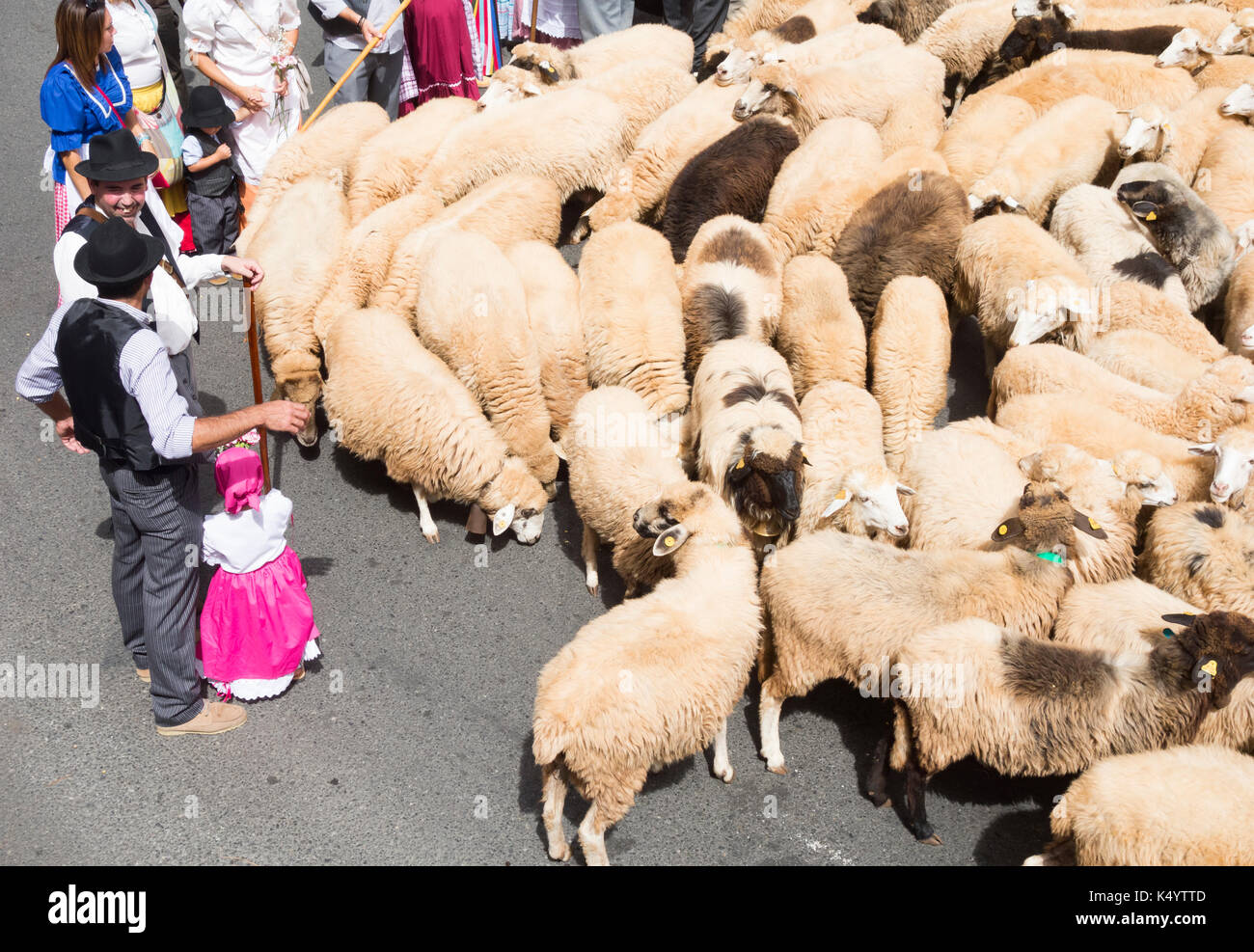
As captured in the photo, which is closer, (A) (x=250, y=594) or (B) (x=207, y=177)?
(A) (x=250, y=594)

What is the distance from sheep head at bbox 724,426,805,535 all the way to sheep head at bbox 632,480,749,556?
0.33m

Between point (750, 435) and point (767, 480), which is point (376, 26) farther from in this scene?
point (767, 480)

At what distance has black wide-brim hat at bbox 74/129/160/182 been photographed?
5.09m

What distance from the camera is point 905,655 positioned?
5.07 m

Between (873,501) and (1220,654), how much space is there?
6.33 feet

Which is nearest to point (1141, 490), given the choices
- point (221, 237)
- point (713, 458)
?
point (713, 458)

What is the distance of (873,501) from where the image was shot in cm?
599

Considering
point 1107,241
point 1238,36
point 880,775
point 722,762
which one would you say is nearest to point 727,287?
point 1107,241

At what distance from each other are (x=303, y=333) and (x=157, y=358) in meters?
2.90

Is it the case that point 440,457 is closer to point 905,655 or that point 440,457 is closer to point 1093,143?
point 905,655

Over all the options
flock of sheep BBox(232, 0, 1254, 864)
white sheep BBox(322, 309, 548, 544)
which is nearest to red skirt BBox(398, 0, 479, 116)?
flock of sheep BBox(232, 0, 1254, 864)

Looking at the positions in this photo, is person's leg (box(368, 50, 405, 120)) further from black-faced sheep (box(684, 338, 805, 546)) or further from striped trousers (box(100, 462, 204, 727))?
striped trousers (box(100, 462, 204, 727))

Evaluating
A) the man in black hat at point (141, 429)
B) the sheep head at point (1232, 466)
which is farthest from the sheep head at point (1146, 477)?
the man in black hat at point (141, 429)

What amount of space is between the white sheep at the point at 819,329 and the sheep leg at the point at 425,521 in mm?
2790
